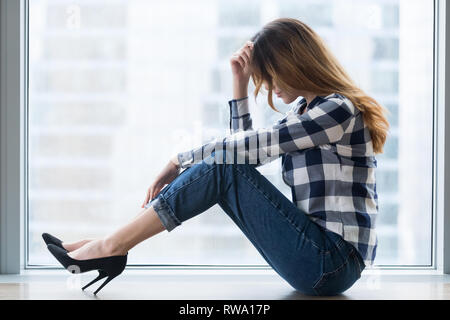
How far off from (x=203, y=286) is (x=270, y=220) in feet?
1.22

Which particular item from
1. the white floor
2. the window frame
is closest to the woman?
the white floor

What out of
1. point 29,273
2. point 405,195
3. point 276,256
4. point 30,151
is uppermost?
point 30,151

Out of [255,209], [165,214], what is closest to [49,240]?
[165,214]

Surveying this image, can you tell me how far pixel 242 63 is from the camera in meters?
1.58

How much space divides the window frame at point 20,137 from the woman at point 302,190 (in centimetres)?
37

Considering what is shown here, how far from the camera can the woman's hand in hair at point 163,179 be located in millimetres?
1493

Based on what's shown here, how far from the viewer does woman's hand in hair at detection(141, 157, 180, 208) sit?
1.49 metres

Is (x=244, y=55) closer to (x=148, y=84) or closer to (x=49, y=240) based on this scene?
(x=148, y=84)

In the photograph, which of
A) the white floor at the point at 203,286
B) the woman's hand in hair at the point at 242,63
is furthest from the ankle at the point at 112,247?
the woman's hand in hair at the point at 242,63

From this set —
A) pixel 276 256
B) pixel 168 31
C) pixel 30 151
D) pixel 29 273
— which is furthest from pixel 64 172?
pixel 276 256

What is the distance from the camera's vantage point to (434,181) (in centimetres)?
181

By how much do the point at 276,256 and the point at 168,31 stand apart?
0.84m

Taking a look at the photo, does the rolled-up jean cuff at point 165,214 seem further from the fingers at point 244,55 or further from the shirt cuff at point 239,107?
the fingers at point 244,55

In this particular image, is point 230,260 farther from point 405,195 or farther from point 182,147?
point 405,195
